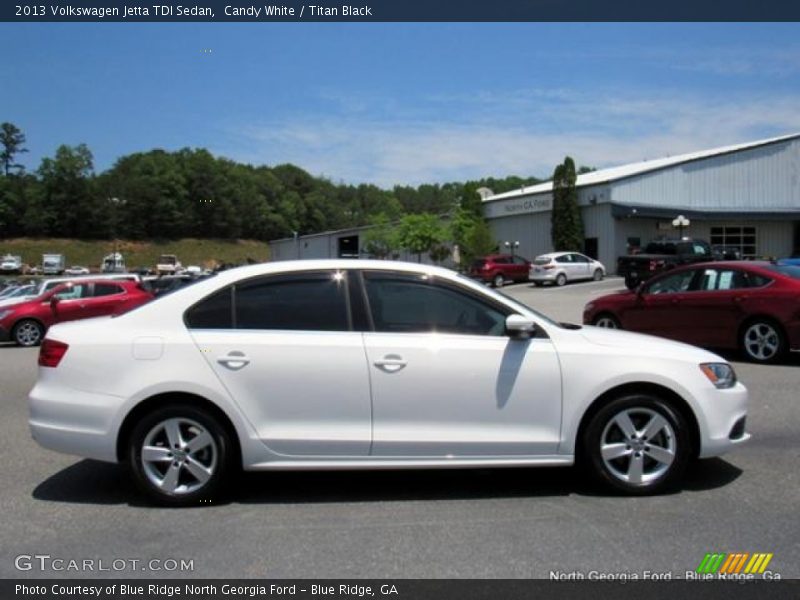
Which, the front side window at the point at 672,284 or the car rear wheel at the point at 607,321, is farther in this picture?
the car rear wheel at the point at 607,321

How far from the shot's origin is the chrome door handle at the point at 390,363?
4719 mm

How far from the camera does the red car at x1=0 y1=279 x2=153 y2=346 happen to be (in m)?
16.9

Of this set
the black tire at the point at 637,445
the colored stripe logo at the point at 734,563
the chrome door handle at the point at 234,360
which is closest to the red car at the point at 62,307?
the chrome door handle at the point at 234,360

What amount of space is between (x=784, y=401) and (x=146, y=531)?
679 cm

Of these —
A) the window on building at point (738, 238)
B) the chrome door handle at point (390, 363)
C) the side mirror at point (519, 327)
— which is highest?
the window on building at point (738, 238)

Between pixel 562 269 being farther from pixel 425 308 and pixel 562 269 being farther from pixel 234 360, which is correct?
pixel 234 360

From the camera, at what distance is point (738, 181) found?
44469mm

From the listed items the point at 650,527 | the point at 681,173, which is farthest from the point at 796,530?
the point at 681,173

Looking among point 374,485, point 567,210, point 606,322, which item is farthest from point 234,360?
point 567,210

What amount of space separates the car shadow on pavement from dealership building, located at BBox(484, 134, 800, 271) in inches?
1505

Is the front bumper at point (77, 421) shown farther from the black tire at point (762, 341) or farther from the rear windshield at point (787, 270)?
the rear windshield at point (787, 270)

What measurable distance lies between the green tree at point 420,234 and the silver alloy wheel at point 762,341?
153ft

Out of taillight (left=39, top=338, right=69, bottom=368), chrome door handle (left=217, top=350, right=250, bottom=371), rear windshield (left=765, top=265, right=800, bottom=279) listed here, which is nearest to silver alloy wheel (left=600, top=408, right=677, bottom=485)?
chrome door handle (left=217, top=350, right=250, bottom=371)

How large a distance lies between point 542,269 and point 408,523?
3375 cm
